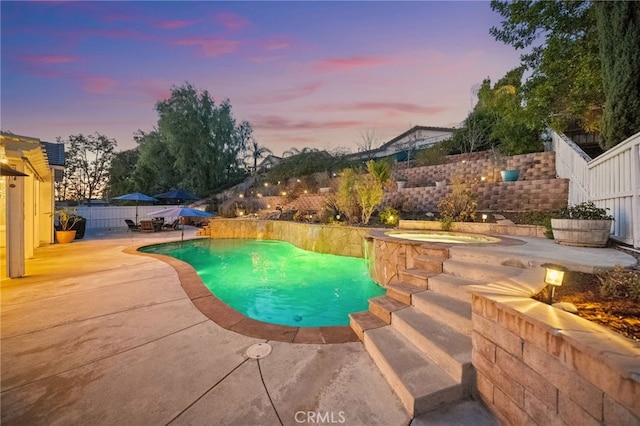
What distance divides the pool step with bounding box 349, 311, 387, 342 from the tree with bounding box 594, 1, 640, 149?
5.87 metres

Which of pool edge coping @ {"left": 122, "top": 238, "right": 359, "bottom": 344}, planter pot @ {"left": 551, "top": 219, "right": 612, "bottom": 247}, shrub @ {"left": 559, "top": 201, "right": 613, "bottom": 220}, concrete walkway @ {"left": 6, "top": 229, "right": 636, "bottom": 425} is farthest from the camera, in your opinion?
shrub @ {"left": 559, "top": 201, "right": 613, "bottom": 220}

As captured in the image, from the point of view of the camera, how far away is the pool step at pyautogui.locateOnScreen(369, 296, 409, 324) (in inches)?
104

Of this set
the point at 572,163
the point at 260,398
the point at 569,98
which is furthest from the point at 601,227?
the point at 260,398

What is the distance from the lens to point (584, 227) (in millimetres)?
3498

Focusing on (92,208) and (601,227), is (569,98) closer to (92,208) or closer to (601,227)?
(601,227)

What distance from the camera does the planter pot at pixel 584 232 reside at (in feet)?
11.2

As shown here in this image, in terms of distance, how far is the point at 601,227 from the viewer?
11.2 feet

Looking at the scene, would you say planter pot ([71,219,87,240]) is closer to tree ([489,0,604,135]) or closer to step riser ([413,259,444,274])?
step riser ([413,259,444,274])

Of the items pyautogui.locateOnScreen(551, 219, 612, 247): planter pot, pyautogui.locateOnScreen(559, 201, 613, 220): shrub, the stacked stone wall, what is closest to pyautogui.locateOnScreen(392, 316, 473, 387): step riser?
pyautogui.locateOnScreen(551, 219, 612, 247): planter pot

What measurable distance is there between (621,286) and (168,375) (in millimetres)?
3712

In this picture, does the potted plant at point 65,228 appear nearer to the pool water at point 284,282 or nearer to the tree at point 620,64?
the pool water at point 284,282

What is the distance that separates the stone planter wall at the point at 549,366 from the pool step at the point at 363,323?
39.2 inches

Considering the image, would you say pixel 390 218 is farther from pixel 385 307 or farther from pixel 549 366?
pixel 549 366

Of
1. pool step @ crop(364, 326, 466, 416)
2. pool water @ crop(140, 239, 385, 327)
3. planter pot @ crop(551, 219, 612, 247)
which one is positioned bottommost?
pool water @ crop(140, 239, 385, 327)
